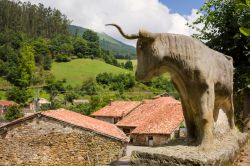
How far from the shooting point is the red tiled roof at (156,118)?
26.6 metres

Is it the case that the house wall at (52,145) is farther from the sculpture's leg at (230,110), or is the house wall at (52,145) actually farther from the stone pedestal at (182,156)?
the stone pedestal at (182,156)

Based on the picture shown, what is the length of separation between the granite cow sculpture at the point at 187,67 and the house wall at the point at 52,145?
49.2 ft

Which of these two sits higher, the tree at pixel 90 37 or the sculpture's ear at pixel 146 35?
the tree at pixel 90 37

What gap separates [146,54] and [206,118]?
0.95m

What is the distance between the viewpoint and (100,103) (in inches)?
1847

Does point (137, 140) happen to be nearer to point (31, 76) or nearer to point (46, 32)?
point (31, 76)

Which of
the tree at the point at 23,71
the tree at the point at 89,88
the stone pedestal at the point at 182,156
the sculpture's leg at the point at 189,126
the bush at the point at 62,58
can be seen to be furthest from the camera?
the bush at the point at 62,58

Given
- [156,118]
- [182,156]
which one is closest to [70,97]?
[156,118]

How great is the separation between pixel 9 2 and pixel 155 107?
256 ft

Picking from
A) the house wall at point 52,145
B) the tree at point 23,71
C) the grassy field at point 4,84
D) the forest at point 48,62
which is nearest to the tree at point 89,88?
the forest at point 48,62

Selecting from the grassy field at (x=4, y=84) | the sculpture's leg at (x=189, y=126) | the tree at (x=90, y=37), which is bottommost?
the sculpture's leg at (x=189, y=126)

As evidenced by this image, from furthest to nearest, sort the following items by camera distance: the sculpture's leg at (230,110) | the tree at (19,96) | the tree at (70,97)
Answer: the tree at (19,96) < the tree at (70,97) < the sculpture's leg at (230,110)

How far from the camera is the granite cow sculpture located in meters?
3.74

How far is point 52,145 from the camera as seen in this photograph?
18.8 meters
